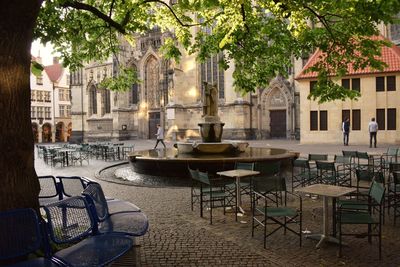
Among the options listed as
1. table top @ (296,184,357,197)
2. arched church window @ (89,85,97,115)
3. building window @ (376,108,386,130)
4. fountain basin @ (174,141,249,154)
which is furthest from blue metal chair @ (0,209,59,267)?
arched church window @ (89,85,97,115)

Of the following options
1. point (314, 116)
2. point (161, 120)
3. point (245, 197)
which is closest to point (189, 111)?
point (161, 120)

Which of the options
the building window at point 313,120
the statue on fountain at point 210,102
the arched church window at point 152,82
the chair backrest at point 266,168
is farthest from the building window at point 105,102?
the chair backrest at point 266,168

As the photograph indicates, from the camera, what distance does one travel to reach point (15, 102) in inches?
178

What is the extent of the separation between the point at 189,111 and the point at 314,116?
14430mm

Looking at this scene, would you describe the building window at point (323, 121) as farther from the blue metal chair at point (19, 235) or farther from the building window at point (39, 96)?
the building window at point (39, 96)

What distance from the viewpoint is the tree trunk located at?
14.3ft

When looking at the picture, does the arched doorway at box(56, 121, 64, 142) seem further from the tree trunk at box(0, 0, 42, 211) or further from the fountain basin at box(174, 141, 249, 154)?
the tree trunk at box(0, 0, 42, 211)

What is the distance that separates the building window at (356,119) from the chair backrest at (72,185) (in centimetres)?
2432

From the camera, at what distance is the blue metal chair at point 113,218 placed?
Result: 5242mm

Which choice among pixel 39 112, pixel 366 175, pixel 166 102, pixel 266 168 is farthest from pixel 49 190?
pixel 39 112

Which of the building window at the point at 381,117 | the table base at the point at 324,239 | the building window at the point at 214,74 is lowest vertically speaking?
the table base at the point at 324,239

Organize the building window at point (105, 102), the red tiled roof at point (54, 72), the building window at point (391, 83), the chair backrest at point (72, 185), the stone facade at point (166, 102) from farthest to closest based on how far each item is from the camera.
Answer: the red tiled roof at point (54, 72) → the building window at point (105, 102) → the stone facade at point (166, 102) → the building window at point (391, 83) → the chair backrest at point (72, 185)

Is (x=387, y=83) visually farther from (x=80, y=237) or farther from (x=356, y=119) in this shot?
(x=80, y=237)

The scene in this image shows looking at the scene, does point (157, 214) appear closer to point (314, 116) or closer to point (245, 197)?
point (245, 197)
